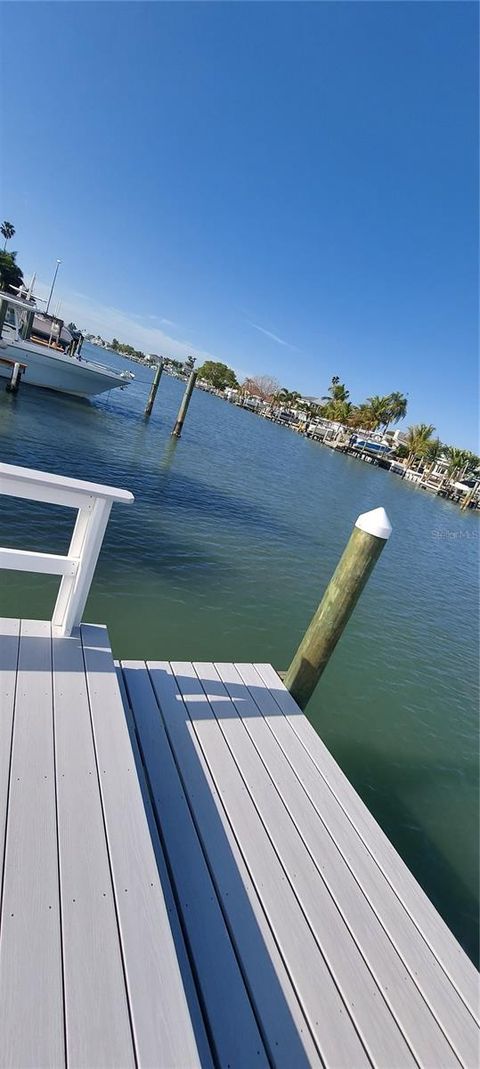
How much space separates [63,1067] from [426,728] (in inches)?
246

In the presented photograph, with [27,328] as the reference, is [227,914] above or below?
below

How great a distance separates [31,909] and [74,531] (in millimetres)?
1737

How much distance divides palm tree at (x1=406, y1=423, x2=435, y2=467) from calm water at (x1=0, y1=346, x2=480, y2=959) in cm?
5228

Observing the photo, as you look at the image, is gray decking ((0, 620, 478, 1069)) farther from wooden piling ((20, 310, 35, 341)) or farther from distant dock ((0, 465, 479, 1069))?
wooden piling ((20, 310, 35, 341))

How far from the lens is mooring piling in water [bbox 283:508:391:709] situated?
3906 mm

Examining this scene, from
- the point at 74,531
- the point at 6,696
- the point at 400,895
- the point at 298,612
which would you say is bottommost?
the point at 298,612

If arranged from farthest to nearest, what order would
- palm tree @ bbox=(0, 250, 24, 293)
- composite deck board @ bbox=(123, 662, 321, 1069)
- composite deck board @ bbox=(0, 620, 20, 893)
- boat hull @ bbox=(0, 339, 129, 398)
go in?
palm tree @ bbox=(0, 250, 24, 293), boat hull @ bbox=(0, 339, 129, 398), composite deck board @ bbox=(0, 620, 20, 893), composite deck board @ bbox=(123, 662, 321, 1069)

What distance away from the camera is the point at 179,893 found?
204 cm

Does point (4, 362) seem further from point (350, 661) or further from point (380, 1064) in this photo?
point (380, 1064)

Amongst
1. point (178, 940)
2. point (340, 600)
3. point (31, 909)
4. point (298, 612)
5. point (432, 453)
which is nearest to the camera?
point (31, 909)

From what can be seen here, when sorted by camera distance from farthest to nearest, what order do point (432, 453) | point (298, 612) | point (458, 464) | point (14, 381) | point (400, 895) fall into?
point (432, 453) → point (458, 464) → point (14, 381) → point (298, 612) → point (400, 895)

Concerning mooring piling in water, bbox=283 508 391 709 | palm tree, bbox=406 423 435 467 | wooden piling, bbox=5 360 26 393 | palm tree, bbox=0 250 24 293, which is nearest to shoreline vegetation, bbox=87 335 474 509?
palm tree, bbox=406 423 435 467

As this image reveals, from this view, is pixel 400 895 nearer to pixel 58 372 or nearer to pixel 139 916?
pixel 139 916

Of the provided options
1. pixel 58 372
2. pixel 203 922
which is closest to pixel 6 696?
pixel 203 922
